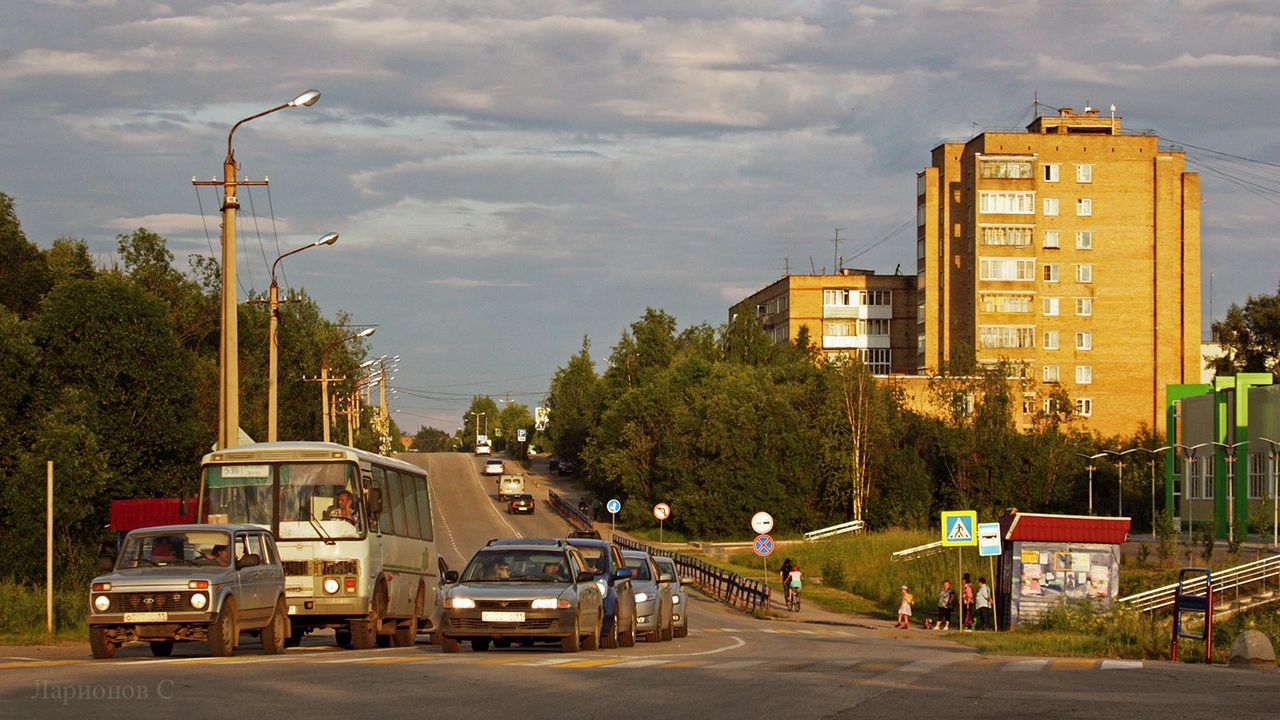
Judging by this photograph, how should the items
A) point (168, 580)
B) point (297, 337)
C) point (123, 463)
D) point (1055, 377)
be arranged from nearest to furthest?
point (168, 580), point (123, 463), point (297, 337), point (1055, 377)

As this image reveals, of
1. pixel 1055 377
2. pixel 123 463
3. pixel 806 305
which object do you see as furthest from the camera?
pixel 806 305

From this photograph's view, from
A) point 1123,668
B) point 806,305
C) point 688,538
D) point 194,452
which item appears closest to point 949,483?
point 688,538

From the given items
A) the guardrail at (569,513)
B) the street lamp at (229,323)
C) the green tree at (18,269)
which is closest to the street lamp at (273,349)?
the street lamp at (229,323)

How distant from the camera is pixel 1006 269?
4471 inches

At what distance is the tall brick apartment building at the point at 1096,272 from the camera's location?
114 m

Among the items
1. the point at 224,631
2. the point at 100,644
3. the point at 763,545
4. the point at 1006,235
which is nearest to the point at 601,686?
the point at 224,631

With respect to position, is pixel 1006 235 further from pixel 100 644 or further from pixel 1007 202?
pixel 100 644

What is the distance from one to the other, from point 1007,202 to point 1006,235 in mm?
2417

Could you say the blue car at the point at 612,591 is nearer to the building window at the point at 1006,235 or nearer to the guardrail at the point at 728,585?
the guardrail at the point at 728,585

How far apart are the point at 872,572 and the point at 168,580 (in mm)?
44968

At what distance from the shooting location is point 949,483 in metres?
99.7

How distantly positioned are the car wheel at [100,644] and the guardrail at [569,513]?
225 feet

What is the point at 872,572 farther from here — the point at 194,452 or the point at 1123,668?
the point at 1123,668

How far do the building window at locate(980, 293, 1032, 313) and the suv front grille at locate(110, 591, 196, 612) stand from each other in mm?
99154
